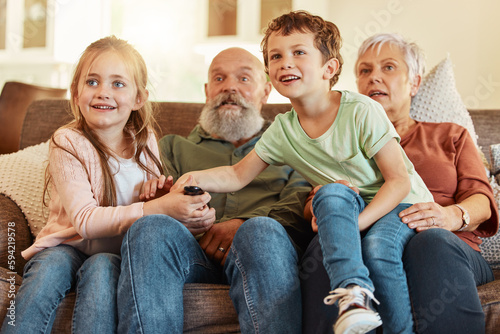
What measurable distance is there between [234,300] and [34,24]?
411 centimetres

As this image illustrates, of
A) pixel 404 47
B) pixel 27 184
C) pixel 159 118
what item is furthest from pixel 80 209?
pixel 404 47

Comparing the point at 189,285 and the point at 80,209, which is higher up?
the point at 80,209

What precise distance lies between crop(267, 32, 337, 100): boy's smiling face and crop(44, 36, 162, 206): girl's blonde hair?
43cm

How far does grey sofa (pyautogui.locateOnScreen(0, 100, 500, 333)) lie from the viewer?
1.21 metres

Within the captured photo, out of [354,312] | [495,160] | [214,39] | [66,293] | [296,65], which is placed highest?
[214,39]

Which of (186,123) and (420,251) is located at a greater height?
(186,123)

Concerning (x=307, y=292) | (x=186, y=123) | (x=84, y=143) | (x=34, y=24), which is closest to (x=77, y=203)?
(x=84, y=143)

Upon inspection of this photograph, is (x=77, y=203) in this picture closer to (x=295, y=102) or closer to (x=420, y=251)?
(x=295, y=102)

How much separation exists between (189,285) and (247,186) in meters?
0.58

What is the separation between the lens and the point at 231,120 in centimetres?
187

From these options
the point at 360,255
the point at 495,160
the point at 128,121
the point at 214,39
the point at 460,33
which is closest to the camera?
the point at 360,255

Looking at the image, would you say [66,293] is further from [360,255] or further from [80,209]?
[360,255]

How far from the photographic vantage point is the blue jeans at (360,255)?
104 cm

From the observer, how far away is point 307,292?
46.0 inches
